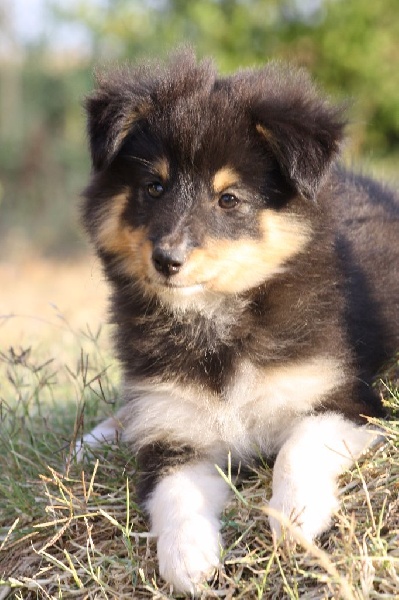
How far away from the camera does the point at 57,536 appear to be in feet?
11.6

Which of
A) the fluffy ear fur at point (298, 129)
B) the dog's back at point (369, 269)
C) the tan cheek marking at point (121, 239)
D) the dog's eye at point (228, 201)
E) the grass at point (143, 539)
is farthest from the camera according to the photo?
the dog's back at point (369, 269)

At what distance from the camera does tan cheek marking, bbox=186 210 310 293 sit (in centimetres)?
363

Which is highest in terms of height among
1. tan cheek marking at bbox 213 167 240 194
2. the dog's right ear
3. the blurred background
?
the dog's right ear

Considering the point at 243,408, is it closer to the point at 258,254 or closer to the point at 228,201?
the point at 258,254

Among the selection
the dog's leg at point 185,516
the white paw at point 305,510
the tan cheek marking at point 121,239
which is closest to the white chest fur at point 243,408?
the dog's leg at point 185,516

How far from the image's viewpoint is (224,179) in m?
3.68

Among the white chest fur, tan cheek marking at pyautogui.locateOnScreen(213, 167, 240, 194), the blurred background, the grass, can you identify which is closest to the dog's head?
tan cheek marking at pyautogui.locateOnScreen(213, 167, 240, 194)

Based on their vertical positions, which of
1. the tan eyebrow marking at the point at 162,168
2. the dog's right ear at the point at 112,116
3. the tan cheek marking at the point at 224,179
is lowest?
the tan cheek marking at the point at 224,179

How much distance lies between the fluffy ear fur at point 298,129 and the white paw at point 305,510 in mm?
1200

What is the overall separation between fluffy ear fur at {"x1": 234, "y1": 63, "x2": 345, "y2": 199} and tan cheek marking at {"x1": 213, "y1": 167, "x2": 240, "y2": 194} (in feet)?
0.64

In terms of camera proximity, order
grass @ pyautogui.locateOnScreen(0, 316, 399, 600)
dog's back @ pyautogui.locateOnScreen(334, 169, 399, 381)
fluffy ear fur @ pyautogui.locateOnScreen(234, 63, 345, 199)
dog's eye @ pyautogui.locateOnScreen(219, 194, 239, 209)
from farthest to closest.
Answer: dog's back @ pyautogui.locateOnScreen(334, 169, 399, 381)
dog's eye @ pyautogui.locateOnScreen(219, 194, 239, 209)
fluffy ear fur @ pyautogui.locateOnScreen(234, 63, 345, 199)
grass @ pyautogui.locateOnScreen(0, 316, 399, 600)

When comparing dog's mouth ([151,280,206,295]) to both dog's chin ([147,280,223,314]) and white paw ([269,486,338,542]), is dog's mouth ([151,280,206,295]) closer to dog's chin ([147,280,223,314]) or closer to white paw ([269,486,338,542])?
dog's chin ([147,280,223,314])

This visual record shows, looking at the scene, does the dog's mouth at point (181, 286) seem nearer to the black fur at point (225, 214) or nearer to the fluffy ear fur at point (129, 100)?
the black fur at point (225, 214)

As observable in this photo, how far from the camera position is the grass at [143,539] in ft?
9.91
